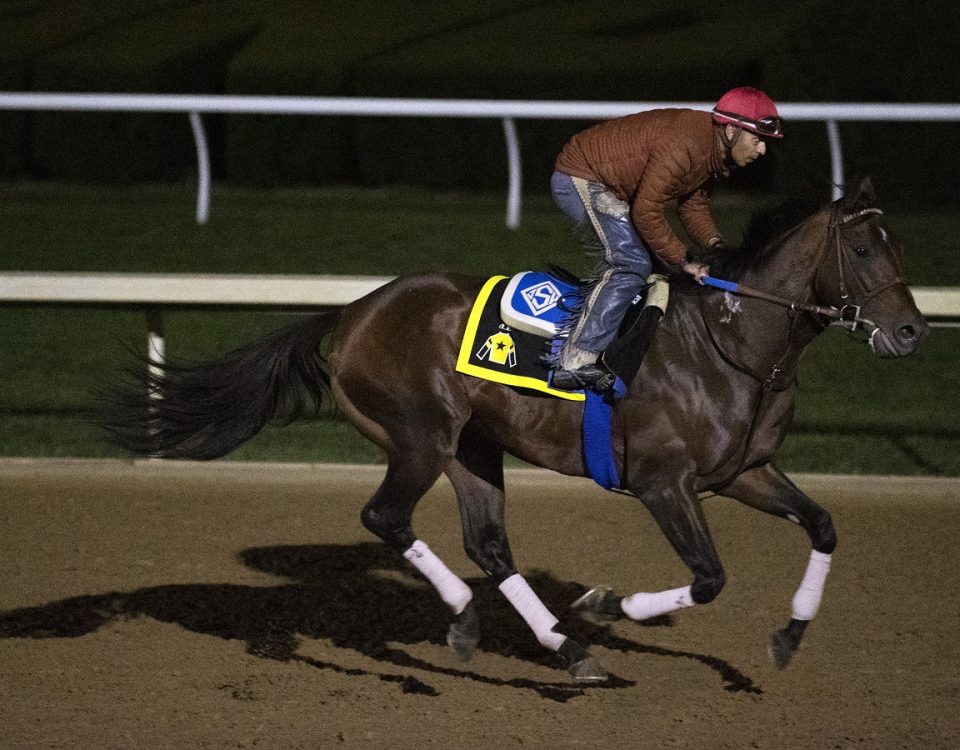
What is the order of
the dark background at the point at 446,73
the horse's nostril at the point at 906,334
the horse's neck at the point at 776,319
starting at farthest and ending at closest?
the dark background at the point at 446,73 → the horse's neck at the point at 776,319 → the horse's nostril at the point at 906,334

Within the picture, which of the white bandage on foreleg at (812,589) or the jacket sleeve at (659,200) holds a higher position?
the jacket sleeve at (659,200)

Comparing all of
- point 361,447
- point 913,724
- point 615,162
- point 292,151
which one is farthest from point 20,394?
point 913,724

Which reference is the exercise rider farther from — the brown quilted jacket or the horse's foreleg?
the horse's foreleg

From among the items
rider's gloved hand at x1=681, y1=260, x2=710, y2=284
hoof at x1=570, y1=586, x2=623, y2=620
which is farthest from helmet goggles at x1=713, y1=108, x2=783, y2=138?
hoof at x1=570, y1=586, x2=623, y2=620

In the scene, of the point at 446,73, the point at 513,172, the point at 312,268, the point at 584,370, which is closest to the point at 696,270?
the point at 584,370

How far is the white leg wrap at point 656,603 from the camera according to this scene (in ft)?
14.4

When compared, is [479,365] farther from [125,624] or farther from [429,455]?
[125,624]

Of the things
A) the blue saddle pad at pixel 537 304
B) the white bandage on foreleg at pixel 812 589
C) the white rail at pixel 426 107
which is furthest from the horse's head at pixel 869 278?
the white rail at pixel 426 107

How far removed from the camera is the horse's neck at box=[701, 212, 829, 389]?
4.41 meters

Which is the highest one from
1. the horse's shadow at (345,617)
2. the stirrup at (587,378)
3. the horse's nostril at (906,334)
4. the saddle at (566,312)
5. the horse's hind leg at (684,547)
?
the horse's nostril at (906,334)

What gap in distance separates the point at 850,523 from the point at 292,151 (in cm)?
628

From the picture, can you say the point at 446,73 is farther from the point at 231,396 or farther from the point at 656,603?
the point at 656,603

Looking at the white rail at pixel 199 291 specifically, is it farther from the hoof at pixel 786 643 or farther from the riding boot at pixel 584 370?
the hoof at pixel 786 643

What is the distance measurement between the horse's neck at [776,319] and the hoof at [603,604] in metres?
0.85
